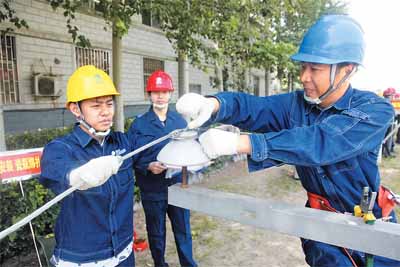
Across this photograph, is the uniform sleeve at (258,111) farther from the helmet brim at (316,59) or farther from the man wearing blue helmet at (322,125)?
the helmet brim at (316,59)

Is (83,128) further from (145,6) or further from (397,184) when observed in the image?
(397,184)

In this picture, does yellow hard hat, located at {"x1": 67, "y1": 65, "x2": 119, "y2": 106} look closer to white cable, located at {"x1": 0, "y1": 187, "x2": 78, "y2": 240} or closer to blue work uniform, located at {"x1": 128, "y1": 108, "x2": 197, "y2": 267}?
white cable, located at {"x1": 0, "y1": 187, "x2": 78, "y2": 240}

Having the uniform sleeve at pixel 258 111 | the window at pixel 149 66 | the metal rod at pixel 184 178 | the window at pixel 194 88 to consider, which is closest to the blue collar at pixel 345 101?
the uniform sleeve at pixel 258 111

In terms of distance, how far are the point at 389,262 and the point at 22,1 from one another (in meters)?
8.61

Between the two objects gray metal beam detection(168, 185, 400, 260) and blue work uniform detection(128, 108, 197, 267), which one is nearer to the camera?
gray metal beam detection(168, 185, 400, 260)

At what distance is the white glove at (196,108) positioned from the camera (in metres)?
1.40

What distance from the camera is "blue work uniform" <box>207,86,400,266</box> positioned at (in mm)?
1136

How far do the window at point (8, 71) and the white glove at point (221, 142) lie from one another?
7361mm

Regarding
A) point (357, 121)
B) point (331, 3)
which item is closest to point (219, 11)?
point (357, 121)

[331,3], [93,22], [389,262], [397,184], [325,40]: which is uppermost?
[331,3]

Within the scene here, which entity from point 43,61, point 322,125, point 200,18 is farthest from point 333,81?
A: point 43,61

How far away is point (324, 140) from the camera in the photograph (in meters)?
1.13

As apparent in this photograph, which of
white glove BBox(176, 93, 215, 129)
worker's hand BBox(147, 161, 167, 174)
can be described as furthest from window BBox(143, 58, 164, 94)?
white glove BBox(176, 93, 215, 129)

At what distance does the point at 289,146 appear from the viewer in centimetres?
113
